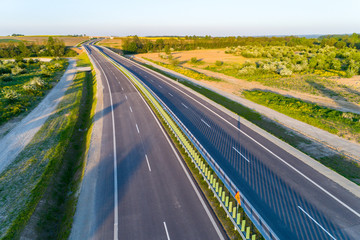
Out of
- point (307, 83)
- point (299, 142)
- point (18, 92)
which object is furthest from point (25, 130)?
point (307, 83)

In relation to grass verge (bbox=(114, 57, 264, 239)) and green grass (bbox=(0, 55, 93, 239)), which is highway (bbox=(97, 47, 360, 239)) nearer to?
grass verge (bbox=(114, 57, 264, 239))

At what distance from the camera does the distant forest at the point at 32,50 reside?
82.1m

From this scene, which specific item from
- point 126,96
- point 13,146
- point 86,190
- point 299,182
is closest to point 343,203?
point 299,182

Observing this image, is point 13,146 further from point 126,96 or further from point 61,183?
point 126,96

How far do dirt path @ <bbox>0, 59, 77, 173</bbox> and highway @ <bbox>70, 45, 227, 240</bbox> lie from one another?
8643mm

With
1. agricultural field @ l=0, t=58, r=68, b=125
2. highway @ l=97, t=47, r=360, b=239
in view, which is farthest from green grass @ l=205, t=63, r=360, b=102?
agricultural field @ l=0, t=58, r=68, b=125

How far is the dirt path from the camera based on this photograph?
1744cm

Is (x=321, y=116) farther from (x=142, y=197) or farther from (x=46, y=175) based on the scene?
(x=46, y=175)

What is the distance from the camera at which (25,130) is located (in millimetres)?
21797

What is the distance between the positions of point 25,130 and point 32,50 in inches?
3822

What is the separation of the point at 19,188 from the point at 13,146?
827 cm

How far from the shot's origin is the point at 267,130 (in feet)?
72.7

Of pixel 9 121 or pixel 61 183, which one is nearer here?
pixel 61 183

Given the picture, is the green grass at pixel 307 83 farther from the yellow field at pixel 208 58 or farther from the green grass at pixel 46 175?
the green grass at pixel 46 175
